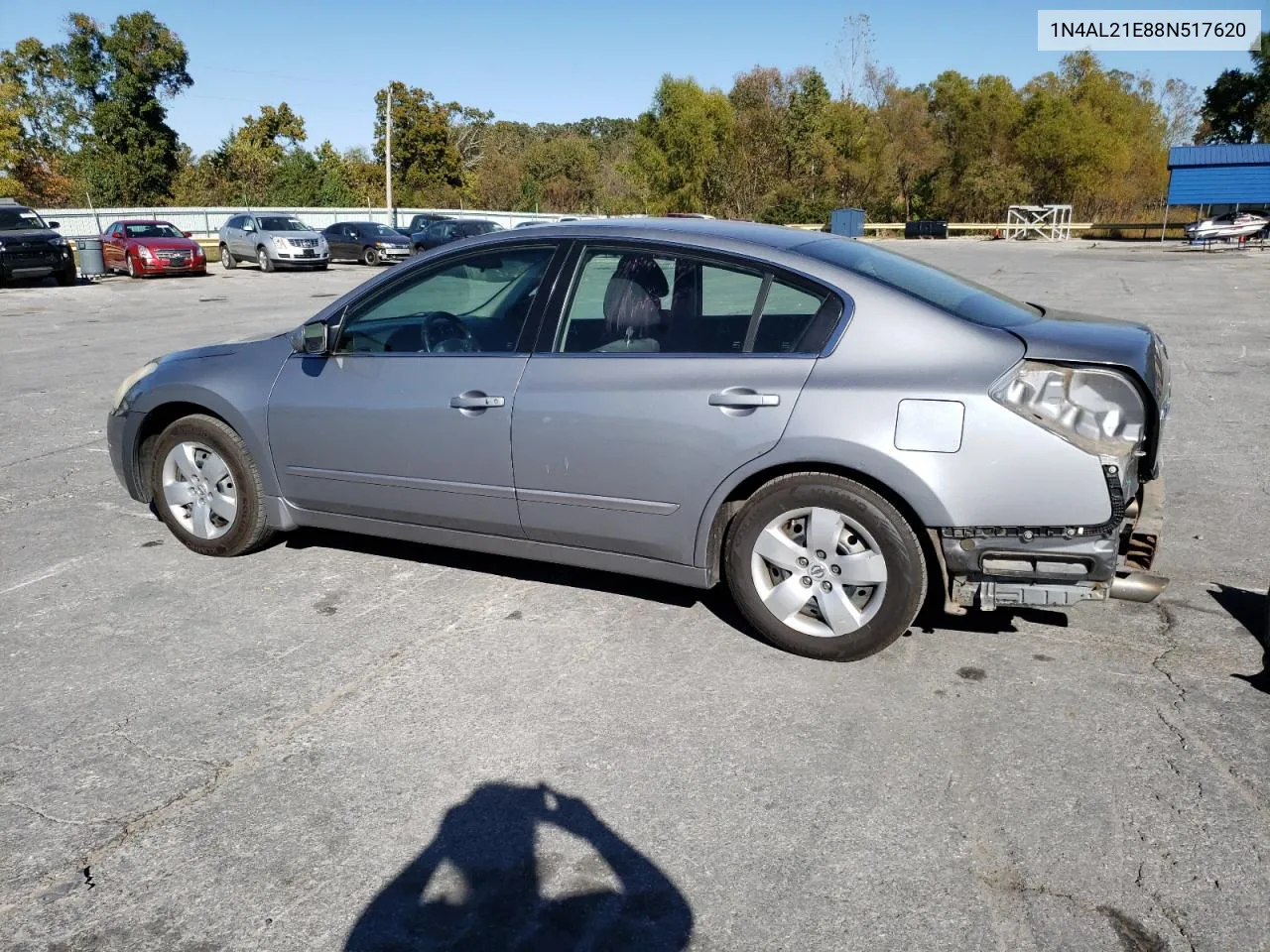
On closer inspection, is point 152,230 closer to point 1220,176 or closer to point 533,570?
point 533,570

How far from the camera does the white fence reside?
36.8m

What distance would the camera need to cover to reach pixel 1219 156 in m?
45.0

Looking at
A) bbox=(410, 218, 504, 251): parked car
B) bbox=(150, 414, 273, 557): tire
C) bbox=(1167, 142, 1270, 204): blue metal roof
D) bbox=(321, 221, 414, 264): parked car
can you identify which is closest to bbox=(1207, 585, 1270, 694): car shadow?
bbox=(150, 414, 273, 557): tire

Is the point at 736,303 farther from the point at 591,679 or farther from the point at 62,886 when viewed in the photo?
the point at 62,886

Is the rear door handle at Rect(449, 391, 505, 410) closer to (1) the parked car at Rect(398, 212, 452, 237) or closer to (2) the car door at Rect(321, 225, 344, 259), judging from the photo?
(1) the parked car at Rect(398, 212, 452, 237)

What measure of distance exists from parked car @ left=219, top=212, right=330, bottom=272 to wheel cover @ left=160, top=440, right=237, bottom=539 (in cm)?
2754

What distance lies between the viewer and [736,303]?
405 cm

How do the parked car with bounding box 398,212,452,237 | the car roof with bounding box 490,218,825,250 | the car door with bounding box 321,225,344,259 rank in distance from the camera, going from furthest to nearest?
the parked car with bounding box 398,212,452,237 → the car door with bounding box 321,225,344,259 → the car roof with bounding box 490,218,825,250

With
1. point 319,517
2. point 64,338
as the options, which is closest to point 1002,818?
point 319,517

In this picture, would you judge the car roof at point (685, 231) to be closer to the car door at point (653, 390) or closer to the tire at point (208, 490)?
the car door at point (653, 390)

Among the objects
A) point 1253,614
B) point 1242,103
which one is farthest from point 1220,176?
point 1253,614

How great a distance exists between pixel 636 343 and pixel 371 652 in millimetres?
1668

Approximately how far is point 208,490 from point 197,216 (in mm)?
42913

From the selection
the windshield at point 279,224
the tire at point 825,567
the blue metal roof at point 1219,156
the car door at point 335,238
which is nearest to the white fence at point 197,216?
the car door at point 335,238
